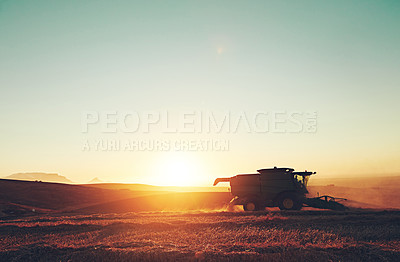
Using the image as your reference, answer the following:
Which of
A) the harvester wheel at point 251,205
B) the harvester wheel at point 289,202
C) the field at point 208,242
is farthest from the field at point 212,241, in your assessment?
the harvester wheel at point 251,205

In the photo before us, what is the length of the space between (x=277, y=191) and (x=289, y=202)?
1.09 m

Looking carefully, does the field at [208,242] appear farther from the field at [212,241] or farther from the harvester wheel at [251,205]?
the harvester wheel at [251,205]

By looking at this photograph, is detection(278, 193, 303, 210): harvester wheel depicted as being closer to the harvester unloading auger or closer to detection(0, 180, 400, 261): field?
the harvester unloading auger

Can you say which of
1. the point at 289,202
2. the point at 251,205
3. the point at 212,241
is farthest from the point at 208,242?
the point at 289,202

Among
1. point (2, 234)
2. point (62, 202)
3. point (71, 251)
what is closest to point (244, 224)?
point (71, 251)

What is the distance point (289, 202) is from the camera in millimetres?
19875

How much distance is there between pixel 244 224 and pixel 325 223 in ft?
12.6

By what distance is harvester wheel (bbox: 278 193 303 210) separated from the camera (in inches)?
781

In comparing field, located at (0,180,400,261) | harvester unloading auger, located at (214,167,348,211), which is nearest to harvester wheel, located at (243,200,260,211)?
harvester unloading auger, located at (214,167,348,211)

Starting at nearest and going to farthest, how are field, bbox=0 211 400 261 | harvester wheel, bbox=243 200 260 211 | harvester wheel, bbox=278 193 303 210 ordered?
field, bbox=0 211 400 261 → harvester wheel, bbox=278 193 303 210 → harvester wheel, bbox=243 200 260 211

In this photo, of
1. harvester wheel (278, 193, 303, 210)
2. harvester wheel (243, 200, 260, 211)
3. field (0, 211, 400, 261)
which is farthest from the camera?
harvester wheel (243, 200, 260, 211)

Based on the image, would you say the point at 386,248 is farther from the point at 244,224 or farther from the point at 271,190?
the point at 271,190

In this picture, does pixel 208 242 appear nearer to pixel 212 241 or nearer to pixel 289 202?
pixel 212 241

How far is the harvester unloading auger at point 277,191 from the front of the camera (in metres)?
19.9
